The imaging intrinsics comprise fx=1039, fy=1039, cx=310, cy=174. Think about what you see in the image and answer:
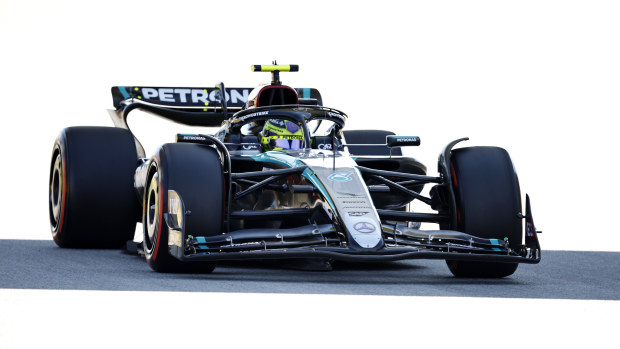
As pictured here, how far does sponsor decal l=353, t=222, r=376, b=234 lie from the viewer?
8.58m

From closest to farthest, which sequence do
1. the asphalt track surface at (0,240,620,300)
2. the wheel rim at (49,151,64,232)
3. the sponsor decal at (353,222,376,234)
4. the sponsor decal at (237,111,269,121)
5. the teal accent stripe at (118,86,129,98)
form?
the asphalt track surface at (0,240,620,300) < the sponsor decal at (353,222,376,234) < the sponsor decal at (237,111,269,121) < the wheel rim at (49,151,64,232) < the teal accent stripe at (118,86,129,98)

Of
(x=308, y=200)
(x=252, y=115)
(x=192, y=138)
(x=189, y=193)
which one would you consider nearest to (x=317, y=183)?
(x=308, y=200)

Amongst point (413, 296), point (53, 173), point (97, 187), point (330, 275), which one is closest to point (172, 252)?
point (330, 275)

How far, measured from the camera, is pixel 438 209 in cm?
983

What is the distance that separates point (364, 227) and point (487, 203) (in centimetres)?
142

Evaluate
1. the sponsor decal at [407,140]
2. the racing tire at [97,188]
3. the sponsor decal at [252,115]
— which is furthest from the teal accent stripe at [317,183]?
the racing tire at [97,188]

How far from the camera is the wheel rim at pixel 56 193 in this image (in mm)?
12328

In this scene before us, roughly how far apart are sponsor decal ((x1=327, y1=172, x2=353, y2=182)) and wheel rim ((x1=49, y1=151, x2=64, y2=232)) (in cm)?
434

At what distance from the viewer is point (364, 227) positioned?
28.3 feet

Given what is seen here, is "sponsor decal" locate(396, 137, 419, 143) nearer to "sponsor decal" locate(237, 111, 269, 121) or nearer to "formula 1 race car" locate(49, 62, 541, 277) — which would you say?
"formula 1 race car" locate(49, 62, 541, 277)

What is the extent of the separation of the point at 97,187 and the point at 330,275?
147 inches

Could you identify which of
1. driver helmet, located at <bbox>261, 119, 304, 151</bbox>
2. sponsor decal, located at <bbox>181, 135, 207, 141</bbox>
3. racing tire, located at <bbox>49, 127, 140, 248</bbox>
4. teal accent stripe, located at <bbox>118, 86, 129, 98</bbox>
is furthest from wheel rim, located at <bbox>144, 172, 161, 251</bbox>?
teal accent stripe, located at <bbox>118, 86, 129, 98</bbox>

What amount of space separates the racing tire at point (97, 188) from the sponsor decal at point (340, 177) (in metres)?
3.61

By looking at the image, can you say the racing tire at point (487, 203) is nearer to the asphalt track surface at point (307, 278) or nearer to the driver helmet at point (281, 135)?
the asphalt track surface at point (307, 278)
